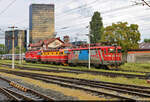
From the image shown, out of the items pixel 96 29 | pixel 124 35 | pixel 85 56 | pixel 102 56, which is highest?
pixel 96 29

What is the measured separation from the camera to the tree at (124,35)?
3984 cm

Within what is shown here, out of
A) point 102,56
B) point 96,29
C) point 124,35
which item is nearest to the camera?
point 102,56

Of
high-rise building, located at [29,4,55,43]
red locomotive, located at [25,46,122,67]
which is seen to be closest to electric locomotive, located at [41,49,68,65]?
red locomotive, located at [25,46,122,67]

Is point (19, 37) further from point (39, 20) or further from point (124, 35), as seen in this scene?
point (39, 20)

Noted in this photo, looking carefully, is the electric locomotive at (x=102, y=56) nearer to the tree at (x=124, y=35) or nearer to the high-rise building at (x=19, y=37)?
the tree at (x=124, y=35)

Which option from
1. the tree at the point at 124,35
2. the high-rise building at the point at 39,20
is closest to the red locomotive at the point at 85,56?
the tree at the point at 124,35

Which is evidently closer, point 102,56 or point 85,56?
point 102,56

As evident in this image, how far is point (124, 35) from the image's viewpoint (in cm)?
3994

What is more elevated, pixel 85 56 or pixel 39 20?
pixel 39 20

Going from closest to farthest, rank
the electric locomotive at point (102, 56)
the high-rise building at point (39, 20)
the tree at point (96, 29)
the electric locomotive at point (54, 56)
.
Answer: the electric locomotive at point (102, 56), the electric locomotive at point (54, 56), the tree at point (96, 29), the high-rise building at point (39, 20)

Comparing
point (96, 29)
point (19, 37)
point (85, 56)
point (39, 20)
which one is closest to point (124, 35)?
point (85, 56)

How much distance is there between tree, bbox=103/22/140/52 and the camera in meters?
39.8

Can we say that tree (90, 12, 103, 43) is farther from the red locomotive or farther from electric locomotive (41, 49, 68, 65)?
the red locomotive

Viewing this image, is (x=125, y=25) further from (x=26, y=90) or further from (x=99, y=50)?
(x=26, y=90)
